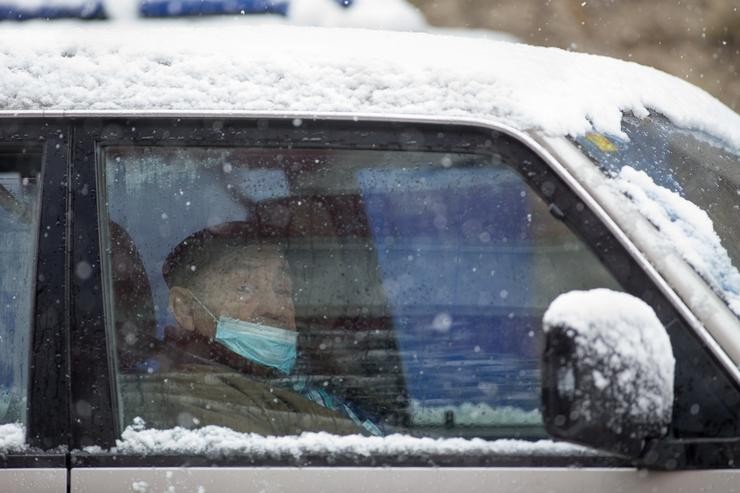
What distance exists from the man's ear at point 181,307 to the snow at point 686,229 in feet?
2.90

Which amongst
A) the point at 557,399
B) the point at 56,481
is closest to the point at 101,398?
the point at 56,481

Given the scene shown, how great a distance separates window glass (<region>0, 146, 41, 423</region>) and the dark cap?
28cm

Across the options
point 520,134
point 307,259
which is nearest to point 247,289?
point 307,259

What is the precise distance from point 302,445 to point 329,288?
12.4 inches

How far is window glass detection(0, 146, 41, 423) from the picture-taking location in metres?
2.43

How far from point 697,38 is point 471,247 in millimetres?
8150

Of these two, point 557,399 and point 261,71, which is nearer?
point 557,399

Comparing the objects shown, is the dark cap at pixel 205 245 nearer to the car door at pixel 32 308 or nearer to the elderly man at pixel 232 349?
the elderly man at pixel 232 349

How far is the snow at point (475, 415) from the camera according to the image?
2324 millimetres

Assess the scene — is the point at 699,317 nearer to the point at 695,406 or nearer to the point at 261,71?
the point at 695,406

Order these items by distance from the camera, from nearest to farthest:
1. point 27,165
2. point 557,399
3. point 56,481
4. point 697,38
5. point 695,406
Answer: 1. point 557,399
2. point 695,406
3. point 56,481
4. point 27,165
5. point 697,38

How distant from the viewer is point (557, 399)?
76.9 inches

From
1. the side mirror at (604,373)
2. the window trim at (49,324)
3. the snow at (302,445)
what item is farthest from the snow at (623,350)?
the window trim at (49,324)

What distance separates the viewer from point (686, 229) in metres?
2.37
